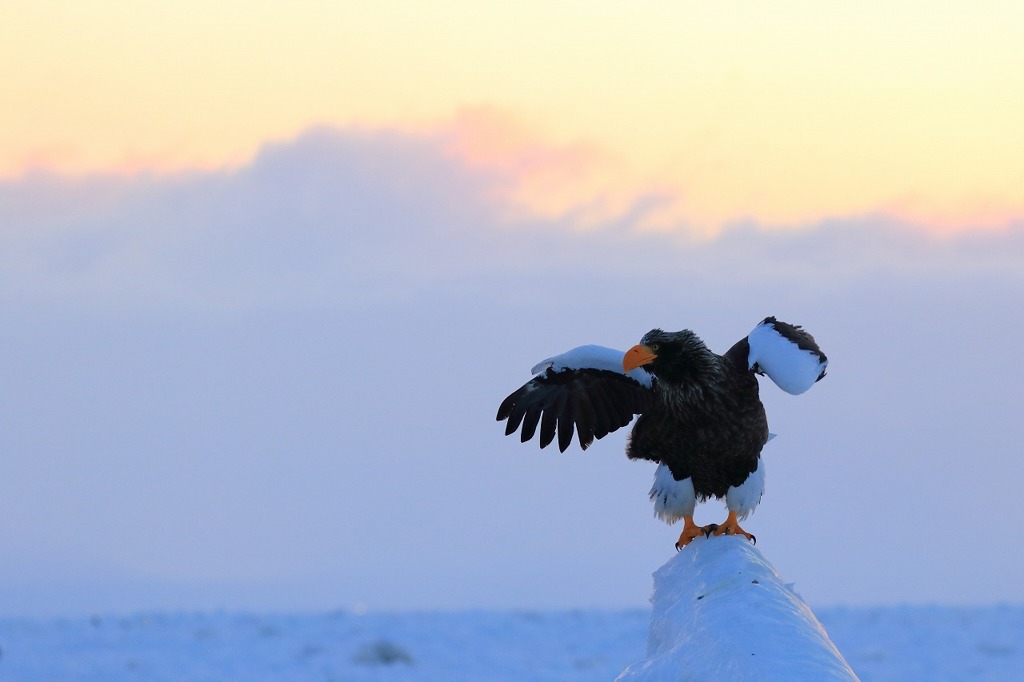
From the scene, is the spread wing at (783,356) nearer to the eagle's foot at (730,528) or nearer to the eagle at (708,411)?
the eagle at (708,411)

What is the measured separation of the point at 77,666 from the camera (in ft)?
48.1

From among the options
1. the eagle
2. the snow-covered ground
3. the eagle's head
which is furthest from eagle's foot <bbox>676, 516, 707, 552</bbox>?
the snow-covered ground

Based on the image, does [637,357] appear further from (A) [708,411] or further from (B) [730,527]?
(B) [730,527]

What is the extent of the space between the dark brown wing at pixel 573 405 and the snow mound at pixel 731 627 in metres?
2.94

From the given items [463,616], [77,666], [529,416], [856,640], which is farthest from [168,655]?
[856,640]

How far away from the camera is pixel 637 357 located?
7988 millimetres

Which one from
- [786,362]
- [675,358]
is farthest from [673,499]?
[786,362]

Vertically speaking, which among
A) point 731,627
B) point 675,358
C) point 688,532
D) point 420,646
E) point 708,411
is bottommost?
point 731,627

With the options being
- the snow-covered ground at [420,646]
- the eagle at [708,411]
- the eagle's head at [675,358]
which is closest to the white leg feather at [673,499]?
the eagle at [708,411]

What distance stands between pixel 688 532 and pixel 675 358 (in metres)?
1.27

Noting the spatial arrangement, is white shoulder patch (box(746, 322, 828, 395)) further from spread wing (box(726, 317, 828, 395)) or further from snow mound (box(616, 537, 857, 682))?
snow mound (box(616, 537, 857, 682))

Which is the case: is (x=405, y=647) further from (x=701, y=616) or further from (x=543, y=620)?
(x=701, y=616)

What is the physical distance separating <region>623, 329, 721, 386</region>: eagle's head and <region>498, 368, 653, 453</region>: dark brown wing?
2.64 ft

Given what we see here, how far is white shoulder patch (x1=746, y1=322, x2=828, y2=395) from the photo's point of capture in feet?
25.0
